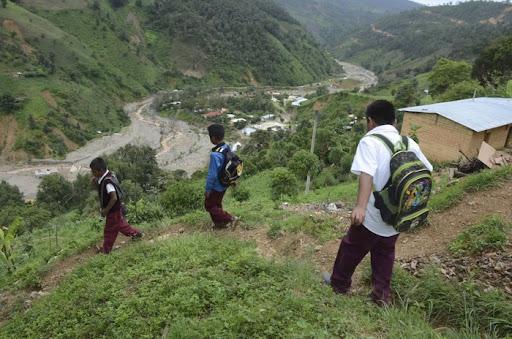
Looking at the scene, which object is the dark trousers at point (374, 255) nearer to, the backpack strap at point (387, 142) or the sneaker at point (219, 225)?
the backpack strap at point (387, 142)

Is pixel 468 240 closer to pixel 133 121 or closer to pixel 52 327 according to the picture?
pixel 52 327

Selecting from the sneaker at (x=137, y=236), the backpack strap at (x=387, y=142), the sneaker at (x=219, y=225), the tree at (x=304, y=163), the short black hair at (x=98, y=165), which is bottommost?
the tree at (x=304, y=163)

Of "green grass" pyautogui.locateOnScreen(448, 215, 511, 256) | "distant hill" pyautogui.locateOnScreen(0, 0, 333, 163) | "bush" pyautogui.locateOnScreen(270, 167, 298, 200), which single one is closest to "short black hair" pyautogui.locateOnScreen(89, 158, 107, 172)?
"green grass" pyautogui.locateOnScreen(448, 215, 511, 256)

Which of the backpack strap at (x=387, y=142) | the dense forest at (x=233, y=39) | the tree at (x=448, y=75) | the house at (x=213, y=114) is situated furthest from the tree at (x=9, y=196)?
the dense forest at (x=233, y=39)

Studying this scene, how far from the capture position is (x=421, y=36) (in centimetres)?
10912

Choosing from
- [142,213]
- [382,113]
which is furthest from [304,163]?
[382,113]

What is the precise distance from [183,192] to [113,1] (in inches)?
3412

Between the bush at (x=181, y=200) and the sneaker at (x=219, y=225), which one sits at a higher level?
the sneaker at (x=219, y=225)

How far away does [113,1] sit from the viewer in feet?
267

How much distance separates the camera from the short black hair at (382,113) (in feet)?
10.2

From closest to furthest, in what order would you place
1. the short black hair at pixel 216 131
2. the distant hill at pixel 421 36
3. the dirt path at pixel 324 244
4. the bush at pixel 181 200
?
the dirt path at pixel 324 244, the short black hair at pixel 216 131, the bush at pixel 181 200, the distant hill at pixel 421 36

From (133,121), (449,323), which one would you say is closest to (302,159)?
(449,323)

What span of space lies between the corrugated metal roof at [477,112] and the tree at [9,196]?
1139 inches

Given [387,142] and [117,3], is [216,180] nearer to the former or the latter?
[387,142]
